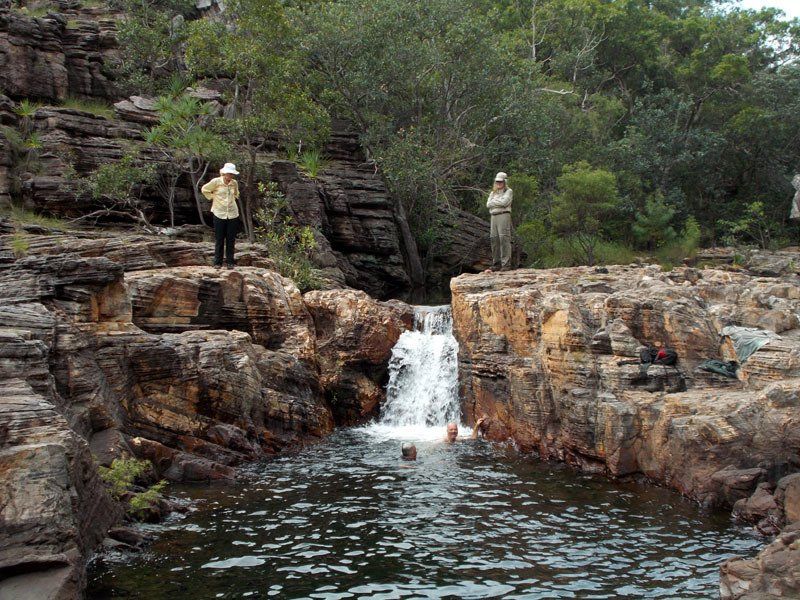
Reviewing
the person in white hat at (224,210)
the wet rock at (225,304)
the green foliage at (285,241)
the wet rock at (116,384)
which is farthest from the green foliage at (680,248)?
the person in white hat at (224,210)

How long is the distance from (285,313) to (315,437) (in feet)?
10.1

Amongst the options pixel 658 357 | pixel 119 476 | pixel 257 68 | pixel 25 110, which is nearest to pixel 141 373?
pixel 119 476

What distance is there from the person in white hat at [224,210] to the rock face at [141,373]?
1.89ft

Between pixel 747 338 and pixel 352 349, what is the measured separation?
8.63 m

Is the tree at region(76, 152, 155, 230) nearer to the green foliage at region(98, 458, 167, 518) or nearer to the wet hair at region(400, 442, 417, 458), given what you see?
the wet hair at region(400, 442, 417, 458)

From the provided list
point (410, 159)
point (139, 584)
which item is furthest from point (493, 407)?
point (410, 159)

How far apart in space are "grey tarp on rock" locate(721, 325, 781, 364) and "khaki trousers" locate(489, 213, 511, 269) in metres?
7.08

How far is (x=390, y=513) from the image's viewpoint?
10047 mm

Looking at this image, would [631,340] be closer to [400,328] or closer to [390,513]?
[390,513]

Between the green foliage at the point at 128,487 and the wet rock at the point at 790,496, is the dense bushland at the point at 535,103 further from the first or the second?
the wet rock at the point at 790,496

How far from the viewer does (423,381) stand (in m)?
A: 17.0

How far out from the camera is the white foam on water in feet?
53.3

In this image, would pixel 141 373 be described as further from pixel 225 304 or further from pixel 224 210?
pixel 224 210

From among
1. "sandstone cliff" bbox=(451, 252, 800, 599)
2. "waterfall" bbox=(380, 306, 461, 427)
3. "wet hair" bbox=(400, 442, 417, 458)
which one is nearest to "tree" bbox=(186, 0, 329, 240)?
"waterfall" bbox=(380, 306, 461, 427)
